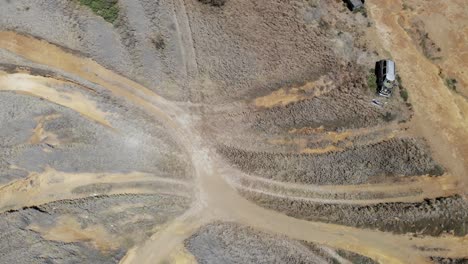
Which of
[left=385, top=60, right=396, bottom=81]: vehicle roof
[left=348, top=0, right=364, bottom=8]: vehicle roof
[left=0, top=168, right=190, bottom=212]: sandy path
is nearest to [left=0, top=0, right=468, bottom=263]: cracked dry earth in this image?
[left=0, top=168, right=190, bottom=212]: sandy path

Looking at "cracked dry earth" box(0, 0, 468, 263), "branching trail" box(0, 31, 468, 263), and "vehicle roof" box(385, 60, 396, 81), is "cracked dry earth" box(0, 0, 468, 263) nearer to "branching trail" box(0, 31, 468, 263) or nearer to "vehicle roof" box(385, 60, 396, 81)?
"branching trail" box(0, 31, 468, 263)

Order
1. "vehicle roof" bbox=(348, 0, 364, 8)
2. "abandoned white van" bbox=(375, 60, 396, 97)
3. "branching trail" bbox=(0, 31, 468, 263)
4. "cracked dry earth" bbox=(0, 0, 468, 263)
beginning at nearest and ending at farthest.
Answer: "branching trail" bbox=(0, 31, 468, 263) → "cracked dry earth" bbox=(0, 0, 468, 263) → "abandoned white van" bbox=(375, 60, 396, 97) → "vehicle roof" bbox=(348, 0, 364, 8)

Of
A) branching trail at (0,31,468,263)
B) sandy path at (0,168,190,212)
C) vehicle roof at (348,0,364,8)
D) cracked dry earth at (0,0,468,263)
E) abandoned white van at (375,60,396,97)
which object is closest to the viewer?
branching trail at (0,31,468,263)

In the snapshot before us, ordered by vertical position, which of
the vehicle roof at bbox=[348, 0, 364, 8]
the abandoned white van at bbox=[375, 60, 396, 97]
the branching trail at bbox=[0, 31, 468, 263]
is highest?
the vehicle roof at bbox=[348, 0, 364, 8]

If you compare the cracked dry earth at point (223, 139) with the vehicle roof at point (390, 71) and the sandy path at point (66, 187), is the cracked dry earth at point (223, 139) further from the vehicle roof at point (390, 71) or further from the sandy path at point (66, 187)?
the vehicle roof at point (390, 71)

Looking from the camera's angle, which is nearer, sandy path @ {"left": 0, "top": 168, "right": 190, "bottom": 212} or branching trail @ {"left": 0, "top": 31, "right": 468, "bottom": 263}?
branching trail @ {"left": 0, "top": 31, "right": 468, "bottom": 263}

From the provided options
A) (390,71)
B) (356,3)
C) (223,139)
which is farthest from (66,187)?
(356,3)

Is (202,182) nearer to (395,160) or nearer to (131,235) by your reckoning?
(131,235)

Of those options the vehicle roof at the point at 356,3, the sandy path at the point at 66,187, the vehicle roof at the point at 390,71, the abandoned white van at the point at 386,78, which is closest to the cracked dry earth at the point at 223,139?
the sandy path at the point at 66,187

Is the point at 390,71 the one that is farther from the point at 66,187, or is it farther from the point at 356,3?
the point at 66,187

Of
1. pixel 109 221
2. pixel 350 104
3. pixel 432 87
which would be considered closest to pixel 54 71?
pixel 109 221
